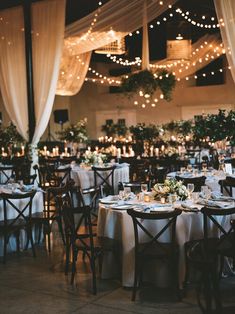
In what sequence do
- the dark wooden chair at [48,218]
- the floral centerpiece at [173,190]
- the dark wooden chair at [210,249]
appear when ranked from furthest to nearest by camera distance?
the dark wooden chair at [48,218]
the floral centerpiece at [173,190]
the dark wooden chair at [210,249]

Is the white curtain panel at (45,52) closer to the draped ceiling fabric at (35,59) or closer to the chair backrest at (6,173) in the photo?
the draped ceiling fabric at (35,59)

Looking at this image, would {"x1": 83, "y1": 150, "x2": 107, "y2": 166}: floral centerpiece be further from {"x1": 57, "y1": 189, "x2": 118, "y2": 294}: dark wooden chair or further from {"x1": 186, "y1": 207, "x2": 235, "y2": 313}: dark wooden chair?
{"x1": 186, "y1": 207, "x2": 235, "y2": 313}: dark wooden chair

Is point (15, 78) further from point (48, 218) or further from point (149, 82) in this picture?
point (48, 218)

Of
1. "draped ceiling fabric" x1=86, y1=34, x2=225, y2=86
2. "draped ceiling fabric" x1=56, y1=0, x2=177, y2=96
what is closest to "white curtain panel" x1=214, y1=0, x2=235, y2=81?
"draped ceiling fabric" x1=56, y1=0, x2=177, y2=96

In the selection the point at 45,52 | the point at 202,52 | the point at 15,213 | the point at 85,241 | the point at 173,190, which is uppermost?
the point at 202,52

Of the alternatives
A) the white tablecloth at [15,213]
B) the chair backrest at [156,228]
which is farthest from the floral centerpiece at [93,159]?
the chair backrest at [156,228]

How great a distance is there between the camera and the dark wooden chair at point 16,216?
6000 mm

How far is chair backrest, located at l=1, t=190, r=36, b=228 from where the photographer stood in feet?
19.7

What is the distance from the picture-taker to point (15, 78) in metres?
10.0

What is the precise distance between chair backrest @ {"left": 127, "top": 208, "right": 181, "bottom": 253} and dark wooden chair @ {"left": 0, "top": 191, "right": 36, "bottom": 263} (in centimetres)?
169

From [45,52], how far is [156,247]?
5.98 metres

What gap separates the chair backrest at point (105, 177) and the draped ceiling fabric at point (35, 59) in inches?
58.7

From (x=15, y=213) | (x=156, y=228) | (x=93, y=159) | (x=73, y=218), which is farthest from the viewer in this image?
(x=93, y=159)

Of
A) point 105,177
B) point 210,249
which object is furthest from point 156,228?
point 105,177
